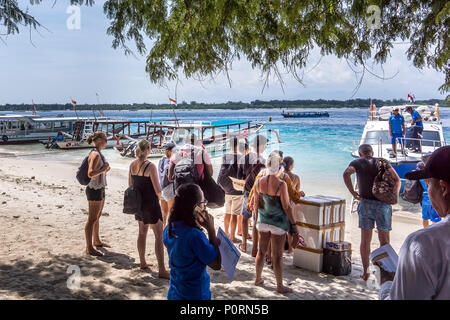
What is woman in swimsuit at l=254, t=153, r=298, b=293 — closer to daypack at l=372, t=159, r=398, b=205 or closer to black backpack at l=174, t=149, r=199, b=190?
black backpack at l=174, t=149, r=199, b=190

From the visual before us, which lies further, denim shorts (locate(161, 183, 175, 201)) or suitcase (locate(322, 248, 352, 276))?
denim shorts (locate(161, 183, 175, 201))

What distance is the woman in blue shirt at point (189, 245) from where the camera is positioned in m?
2.83

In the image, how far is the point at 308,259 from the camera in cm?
586

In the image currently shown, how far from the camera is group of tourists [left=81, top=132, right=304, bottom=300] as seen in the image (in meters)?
2.87

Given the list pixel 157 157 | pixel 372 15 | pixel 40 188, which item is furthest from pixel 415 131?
pixel 157 157

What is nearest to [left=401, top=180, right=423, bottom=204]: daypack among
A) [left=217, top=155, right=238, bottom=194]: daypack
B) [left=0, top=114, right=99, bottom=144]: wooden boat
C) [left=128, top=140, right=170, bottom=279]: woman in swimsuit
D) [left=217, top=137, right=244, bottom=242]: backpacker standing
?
[left=217, top=137, right=244, bottom=242]: backpacker standing

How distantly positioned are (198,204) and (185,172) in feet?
8.27

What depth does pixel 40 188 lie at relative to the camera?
1277 centimetres

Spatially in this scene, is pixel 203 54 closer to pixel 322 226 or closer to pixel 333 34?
pixel 333 34

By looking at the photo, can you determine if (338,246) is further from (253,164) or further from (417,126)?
(417,126)

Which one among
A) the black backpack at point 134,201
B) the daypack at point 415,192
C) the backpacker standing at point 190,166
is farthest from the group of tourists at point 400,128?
the black backpack at point 134,201

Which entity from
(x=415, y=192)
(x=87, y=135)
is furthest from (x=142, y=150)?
→ (x=87, y=135)

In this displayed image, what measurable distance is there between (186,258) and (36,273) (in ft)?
11.0

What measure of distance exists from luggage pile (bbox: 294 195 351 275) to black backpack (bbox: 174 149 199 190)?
1.61m
